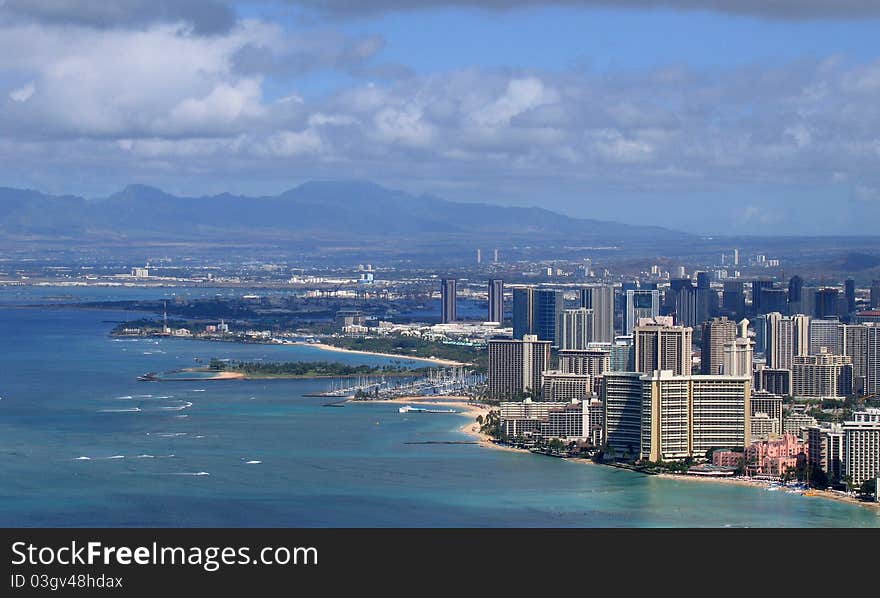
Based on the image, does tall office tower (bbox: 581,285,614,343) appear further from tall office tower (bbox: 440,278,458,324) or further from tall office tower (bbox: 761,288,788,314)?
tall office tower (bbox: 440,278,458,324)

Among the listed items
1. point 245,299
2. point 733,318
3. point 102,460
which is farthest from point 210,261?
point 102,460

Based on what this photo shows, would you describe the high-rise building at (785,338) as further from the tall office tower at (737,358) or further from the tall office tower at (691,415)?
the tall office tower at (691,415)

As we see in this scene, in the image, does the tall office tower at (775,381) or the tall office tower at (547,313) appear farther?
the tall office tower at (547,313)

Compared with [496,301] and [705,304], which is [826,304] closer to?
[705,304]

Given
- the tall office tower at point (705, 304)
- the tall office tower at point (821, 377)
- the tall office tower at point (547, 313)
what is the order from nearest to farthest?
the tall office tower at point (821, 377), the tall office tower at point (547, 313), the tall office tower at point (705, 304)

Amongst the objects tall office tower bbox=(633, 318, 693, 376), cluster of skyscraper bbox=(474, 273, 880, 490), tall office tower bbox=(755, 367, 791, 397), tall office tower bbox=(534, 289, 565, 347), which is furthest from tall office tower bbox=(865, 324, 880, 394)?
tall office tower bbox=(534, 289, 565, 347)

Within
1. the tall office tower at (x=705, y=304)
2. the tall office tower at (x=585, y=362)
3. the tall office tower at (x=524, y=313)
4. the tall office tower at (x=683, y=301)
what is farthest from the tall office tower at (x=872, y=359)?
the tall office tower at (x=705, y=304)

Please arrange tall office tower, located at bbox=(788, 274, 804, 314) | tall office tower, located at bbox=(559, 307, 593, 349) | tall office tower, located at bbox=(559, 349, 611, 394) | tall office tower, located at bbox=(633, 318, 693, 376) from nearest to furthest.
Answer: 1. tall office tower, located at bbox=(633, 318, 693, 376)
2. tall office tower, located at bbox=(559, 349, 611, 394)
3. tall office tower, located at bbox=(559, 307, 593, 349)
4. tall office tower, located at bbox=(788, 274, 804, 314)
